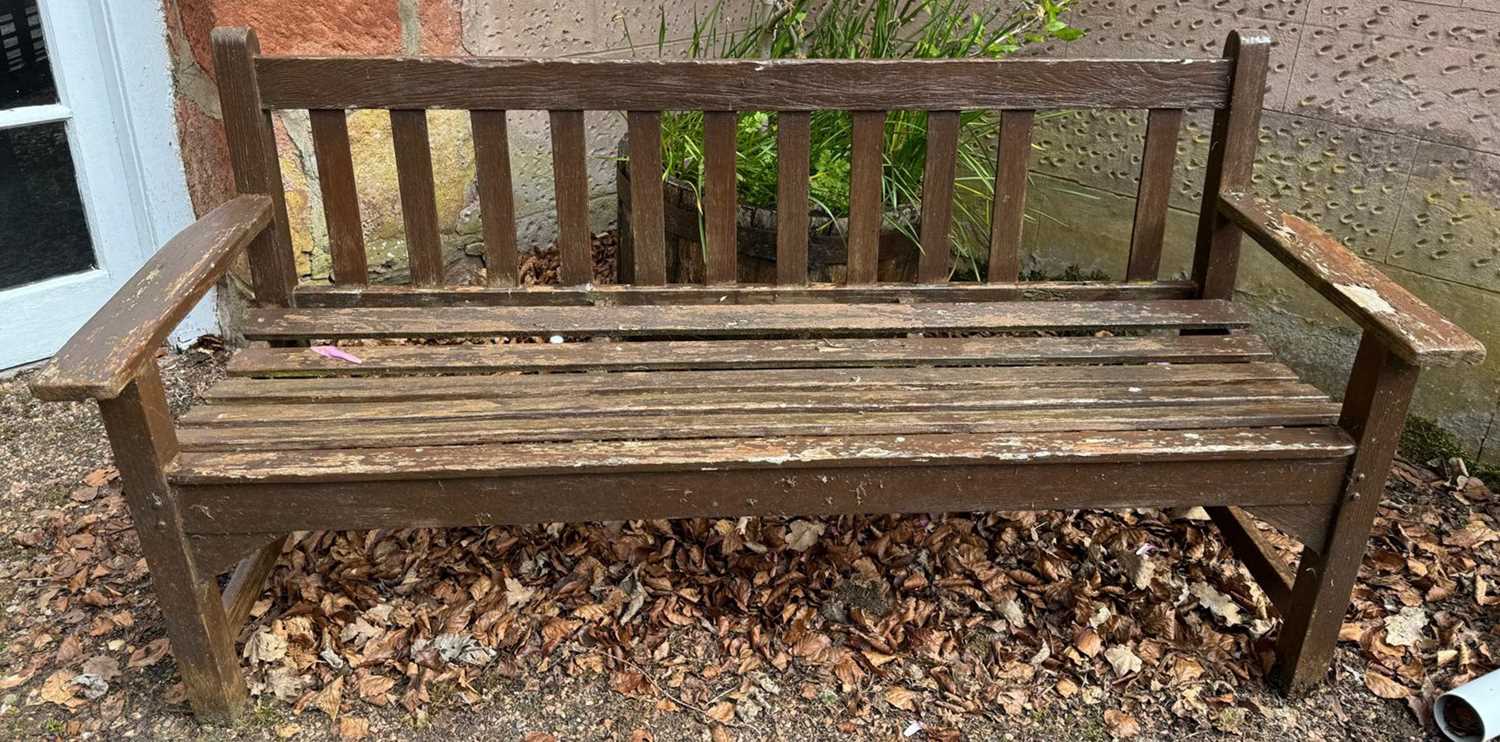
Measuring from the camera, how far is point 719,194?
2.63m

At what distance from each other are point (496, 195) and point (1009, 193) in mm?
1187

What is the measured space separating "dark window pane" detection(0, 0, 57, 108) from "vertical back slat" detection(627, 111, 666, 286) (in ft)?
5.72

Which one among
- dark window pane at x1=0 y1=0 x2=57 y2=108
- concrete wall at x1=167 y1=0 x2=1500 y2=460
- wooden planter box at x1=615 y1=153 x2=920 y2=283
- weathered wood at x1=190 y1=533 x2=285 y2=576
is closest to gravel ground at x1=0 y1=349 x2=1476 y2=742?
weathered wood at x1=190 y1=533 x2=285 y2=576

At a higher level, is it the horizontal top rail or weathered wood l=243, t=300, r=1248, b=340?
the horizontal top rail

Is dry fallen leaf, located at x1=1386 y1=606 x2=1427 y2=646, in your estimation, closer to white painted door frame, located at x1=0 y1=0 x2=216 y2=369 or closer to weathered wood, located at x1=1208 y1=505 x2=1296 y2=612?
weathered wood, located at x1=1208 y1=505 x2=1296 y2=612

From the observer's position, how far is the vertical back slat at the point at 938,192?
2602 millimetres

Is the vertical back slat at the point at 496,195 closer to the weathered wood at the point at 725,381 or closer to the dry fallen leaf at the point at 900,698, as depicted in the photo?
the weathered wood at the point at 725,381

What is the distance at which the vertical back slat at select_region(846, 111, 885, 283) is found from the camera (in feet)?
8.52

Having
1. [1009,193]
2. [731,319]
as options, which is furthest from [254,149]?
[1009,193]

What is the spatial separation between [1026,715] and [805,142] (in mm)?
1328

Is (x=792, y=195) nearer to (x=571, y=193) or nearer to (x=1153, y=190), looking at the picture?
(x=571, y=193)

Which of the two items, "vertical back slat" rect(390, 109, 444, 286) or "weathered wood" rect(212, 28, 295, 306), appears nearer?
"weathered wood" rect(212, 28, 295, 306)

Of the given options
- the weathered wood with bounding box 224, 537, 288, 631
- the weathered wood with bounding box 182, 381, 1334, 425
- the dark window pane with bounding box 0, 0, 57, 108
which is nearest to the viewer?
the weathered wood with bounding box 182, 381, 1334, 425

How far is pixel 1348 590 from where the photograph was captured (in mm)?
2248
